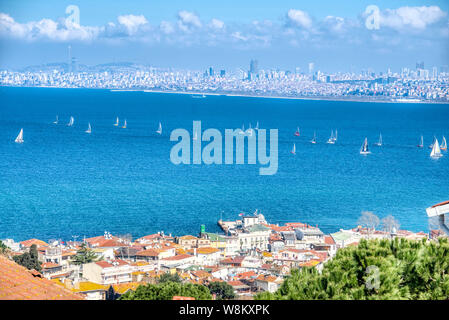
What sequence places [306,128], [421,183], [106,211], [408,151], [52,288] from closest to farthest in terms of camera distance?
[52,288], [106,211], [421,183], [408,151], [306,128]

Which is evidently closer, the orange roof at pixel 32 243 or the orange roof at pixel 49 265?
the orange roof at pixel 49 265

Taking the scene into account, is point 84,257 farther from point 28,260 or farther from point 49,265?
point 28,260

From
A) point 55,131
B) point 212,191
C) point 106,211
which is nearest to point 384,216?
point 212,191

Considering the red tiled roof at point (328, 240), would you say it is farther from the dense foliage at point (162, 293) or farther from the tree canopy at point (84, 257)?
the dense foliage at point (162, 293)

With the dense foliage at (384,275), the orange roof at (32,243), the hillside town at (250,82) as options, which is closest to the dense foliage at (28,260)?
the orange roof at (32,243)

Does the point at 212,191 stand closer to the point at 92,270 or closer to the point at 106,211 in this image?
the point at 106,211

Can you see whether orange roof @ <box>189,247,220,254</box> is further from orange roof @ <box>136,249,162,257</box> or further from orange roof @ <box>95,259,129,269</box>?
orange roof @ <box>95,259,129,269</box>
